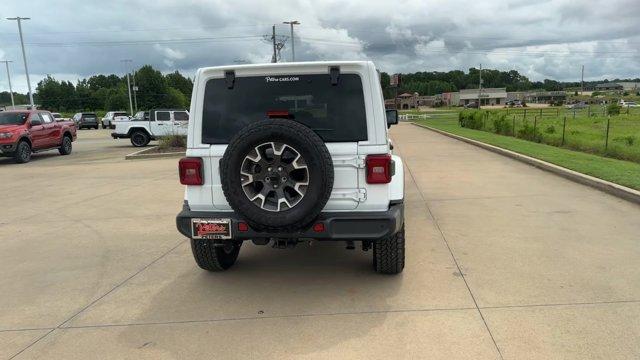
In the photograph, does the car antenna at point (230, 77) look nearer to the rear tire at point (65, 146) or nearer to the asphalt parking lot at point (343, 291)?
the asphalt parking lot at point (343, 291)

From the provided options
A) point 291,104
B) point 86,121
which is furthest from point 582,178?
point 86,121

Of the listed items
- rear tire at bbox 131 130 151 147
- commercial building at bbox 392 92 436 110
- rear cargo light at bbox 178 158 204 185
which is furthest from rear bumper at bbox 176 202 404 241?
commercial building at bbox 392 92 436 110

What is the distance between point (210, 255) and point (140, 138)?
19396mm

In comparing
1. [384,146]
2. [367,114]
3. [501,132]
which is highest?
[367,114]

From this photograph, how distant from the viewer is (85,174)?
44.4ft

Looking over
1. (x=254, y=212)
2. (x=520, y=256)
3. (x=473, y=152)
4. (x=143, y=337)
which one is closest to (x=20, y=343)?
(x=143, y=337)

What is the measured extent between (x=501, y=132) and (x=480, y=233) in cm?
2042

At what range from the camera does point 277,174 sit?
4.01m

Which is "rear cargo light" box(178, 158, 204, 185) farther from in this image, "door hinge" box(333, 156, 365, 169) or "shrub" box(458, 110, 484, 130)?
"shrub" box(458, 110, 484, 130)

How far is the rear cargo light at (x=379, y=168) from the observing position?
13.7 feet

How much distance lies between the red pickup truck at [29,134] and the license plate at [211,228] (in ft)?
49.4

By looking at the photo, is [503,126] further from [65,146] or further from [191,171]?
[191,171]

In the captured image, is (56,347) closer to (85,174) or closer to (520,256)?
(520,256)

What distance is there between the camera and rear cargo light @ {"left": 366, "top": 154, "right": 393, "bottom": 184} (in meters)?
4.18
